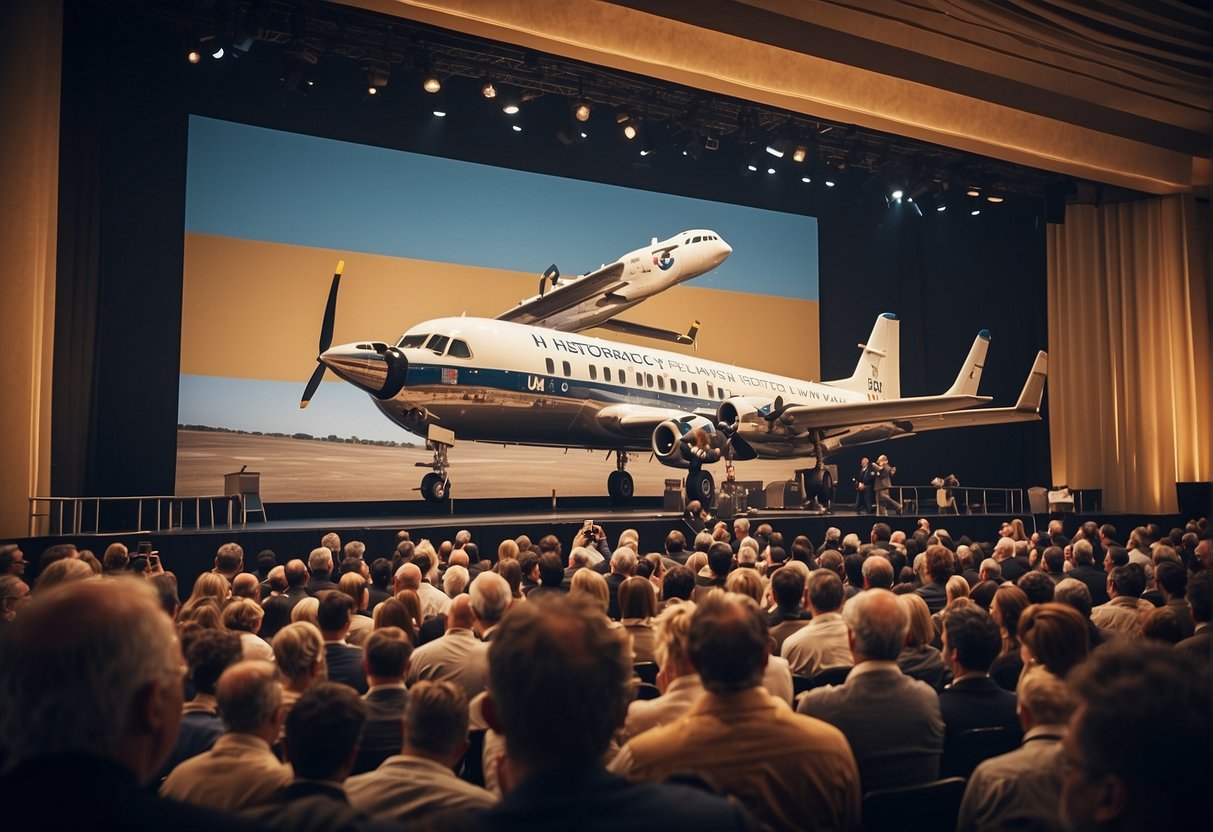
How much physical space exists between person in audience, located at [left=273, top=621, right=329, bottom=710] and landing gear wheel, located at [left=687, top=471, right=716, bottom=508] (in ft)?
41.4

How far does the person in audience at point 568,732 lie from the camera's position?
1744 mm

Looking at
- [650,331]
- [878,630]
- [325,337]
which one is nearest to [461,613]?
[878,630]

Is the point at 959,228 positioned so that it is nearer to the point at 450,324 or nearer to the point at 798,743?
the point at 450,324

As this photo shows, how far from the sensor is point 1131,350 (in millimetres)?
21391

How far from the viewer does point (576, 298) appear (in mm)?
17656

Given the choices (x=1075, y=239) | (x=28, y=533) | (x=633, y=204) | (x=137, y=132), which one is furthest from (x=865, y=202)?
(x=28, y=533)

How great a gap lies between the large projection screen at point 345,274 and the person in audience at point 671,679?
13587 millimetres

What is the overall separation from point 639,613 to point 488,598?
2.71 ft

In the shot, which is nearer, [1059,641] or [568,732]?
[568,732]

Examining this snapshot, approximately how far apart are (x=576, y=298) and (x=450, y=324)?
360 cm

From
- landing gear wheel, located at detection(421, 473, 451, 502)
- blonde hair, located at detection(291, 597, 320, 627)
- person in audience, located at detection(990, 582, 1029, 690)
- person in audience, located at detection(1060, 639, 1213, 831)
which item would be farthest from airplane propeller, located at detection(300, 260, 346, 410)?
person in audience, located at detection(1060, 639, 1213, 831)

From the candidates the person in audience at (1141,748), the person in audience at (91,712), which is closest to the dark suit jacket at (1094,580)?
the person in audience at (1141,748)

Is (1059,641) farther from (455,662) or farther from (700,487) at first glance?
(700,487)

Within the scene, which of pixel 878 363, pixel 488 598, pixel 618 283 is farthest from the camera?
pixel 878 363
